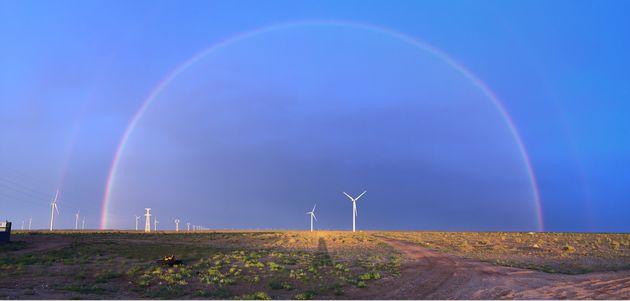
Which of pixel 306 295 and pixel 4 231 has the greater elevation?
pixel 4 231

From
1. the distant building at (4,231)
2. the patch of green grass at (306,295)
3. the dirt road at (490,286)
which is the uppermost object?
the distant building at (4,231)

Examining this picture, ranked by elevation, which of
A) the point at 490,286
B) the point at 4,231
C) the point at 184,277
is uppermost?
the point at 4,231

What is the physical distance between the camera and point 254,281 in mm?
32594

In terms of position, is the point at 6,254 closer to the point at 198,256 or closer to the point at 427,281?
the point at 198,256

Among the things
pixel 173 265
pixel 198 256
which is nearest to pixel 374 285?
pixel 173 265

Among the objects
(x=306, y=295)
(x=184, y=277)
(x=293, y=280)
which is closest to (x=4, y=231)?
(x=184, y=277)

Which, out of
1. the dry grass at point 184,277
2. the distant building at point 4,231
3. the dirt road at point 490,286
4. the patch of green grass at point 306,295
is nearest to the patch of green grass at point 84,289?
the dry grass at point 184,277

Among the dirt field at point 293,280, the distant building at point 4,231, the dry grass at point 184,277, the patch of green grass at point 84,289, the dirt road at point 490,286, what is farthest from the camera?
the distant building at point 4,231

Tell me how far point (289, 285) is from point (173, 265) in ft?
48.9

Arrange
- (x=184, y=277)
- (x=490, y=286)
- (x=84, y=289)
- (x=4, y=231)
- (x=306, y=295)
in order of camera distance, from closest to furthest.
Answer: (x=306, y=295) → (x=490, y=286) → (x=84, y=289) → (x=184, y=277) → (x=4, y=231)

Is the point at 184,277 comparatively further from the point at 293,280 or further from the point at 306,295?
the point at 306,295

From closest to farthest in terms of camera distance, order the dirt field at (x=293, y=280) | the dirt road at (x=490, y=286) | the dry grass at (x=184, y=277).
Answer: the dirt road at (x=490, y=286) → the dirt field at (x=293, y=280) → the dry grass at (x=184, y=277)

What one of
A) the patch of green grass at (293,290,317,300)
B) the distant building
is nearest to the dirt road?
the patch of green grass at (293,290,317,300)

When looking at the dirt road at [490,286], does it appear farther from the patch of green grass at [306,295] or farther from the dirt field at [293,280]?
the patch of green grass at [306,295]
